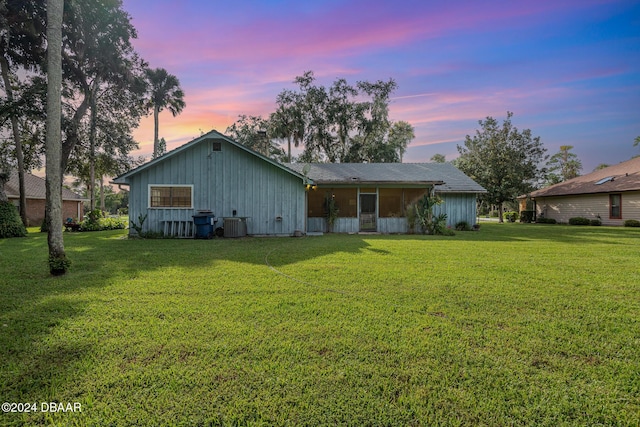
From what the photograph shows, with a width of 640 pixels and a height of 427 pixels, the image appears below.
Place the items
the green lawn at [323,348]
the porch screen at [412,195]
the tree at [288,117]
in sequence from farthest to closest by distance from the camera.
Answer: the tree at [288,117] → the porch screen at [412,195] → the green lawn at [323,348]

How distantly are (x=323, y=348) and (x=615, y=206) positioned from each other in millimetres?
27178

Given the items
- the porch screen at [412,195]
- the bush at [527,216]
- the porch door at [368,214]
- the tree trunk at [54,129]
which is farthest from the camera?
the bush at [527,216]

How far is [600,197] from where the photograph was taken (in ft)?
68.1

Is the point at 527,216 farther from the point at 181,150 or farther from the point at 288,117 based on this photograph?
the point at 181,150

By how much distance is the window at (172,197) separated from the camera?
39.9 ft

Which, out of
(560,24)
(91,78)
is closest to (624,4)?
(560,24)

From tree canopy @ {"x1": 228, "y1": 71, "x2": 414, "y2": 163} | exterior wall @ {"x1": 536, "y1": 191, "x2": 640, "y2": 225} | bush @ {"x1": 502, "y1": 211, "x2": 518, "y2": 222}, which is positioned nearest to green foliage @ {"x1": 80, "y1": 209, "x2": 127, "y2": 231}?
tree canopy @ {"x1": 228, "y1": 71, "x2": 414, "y2": 163}

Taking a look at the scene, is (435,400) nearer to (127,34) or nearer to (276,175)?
(276,175)

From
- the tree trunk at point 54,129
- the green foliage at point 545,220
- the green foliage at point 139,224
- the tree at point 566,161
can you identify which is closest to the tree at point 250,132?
the green foliage at point 139,224

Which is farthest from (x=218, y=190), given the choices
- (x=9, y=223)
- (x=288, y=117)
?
(x=288, y=117)

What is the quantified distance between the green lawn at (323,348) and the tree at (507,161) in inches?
913

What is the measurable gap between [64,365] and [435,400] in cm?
309

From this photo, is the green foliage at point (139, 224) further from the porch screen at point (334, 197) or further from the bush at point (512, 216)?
the bush at point (512, 216)

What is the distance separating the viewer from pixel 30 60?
52.1 feet
